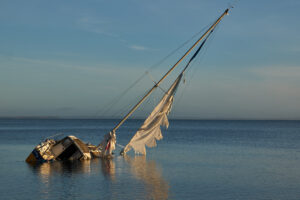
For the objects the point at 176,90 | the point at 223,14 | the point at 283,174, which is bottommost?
the point at 283,174

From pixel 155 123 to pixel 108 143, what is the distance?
23.4 feet

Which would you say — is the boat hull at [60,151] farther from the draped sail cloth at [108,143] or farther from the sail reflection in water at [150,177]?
the sail reflection in water at [150,177]

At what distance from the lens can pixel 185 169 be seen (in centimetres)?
3881

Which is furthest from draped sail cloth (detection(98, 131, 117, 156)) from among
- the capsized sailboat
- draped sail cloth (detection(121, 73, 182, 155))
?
draped sail cloth (detection(121, 73, 182, 155))

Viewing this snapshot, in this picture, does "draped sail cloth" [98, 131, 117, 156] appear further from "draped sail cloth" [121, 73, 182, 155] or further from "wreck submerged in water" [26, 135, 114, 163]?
"draped sail cloth" [121, 73, 182, 155]

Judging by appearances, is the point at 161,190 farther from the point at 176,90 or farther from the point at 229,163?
the point at 229,163

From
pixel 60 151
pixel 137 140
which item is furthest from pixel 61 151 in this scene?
pixel 137 140

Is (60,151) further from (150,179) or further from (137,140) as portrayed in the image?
(150,179)

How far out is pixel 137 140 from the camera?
38.9 metres

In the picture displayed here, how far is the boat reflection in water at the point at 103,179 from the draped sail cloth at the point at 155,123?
2.67m

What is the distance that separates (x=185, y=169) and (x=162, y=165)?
3744 millimetres

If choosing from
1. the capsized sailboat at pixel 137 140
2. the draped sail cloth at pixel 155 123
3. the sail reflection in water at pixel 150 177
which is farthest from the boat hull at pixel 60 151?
the draped sail cloth at pixel 155 123

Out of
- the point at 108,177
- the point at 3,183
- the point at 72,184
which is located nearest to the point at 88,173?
the point at 108,177

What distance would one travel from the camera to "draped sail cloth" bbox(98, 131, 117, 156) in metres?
42.0
